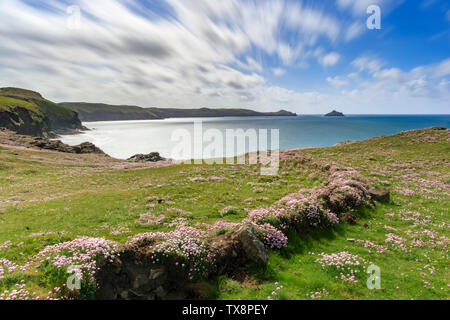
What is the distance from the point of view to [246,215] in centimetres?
1906

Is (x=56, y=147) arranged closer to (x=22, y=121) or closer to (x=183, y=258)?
(x=22, y=121)

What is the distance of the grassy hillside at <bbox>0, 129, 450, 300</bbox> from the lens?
30.6 feet

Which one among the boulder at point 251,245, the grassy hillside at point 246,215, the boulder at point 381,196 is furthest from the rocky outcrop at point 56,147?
the boulder at point 381,196

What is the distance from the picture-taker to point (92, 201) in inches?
944

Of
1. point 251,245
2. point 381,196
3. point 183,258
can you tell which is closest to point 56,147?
point 183,258

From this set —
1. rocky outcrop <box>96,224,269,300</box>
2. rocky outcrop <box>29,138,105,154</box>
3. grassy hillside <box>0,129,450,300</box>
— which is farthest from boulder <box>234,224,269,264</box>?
rocky outcrop <box>29,138,105,154</box>

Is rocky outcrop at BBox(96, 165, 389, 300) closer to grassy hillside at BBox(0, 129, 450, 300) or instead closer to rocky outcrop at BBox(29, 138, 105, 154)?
grassy hillside at BBox(0, 129, 450, 300)

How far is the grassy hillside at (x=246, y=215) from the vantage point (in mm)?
9336

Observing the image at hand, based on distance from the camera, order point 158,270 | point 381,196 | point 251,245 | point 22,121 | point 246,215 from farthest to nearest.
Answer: point 22,121, point 381,196, point 246,215, point 251,245, point 158,270

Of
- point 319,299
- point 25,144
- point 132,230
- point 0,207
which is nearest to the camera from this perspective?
point 319,299
